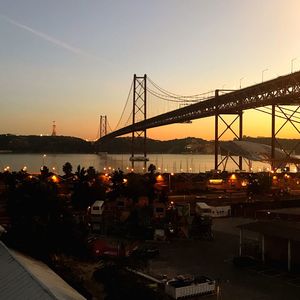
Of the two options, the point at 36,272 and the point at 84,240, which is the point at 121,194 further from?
the point at 36,272

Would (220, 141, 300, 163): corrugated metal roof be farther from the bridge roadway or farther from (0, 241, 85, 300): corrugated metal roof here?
(0, 241, 85, 300): corrugated metal roof

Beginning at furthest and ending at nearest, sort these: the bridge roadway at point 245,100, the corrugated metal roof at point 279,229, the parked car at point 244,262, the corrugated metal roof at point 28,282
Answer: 1. the bridge roadway at point 245,100
2. the parked car at point 244,262
3. the corrugated metal roof at point 279,229
4. the corrugated metal roof at point 28,282

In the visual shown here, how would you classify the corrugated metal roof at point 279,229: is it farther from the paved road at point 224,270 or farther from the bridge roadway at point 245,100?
the bridge roadway at point 245,100

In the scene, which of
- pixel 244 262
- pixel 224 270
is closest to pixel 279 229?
pixel 244 262

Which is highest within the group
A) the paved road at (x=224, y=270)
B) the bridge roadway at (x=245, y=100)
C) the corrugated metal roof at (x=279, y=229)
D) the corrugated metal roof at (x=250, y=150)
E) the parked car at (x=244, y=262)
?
the bridge roadway at (x=245, y=100)

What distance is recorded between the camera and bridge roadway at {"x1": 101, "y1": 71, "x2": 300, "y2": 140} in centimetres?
3872

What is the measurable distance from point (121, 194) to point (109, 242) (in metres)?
9.45

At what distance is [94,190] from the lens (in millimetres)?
27250

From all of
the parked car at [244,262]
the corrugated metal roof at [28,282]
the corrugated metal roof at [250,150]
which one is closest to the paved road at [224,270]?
the parked car at [244,262]

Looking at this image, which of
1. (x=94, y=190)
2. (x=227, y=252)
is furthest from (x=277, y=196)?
(x=227, y=252)

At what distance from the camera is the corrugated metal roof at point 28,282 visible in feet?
29.2

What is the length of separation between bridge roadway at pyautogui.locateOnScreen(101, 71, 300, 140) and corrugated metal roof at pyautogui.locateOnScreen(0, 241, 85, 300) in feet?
96.5

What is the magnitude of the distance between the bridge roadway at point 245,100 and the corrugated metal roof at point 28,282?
29410 mm

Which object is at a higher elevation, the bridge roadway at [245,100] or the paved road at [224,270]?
the bridge roadway at [245,100]
